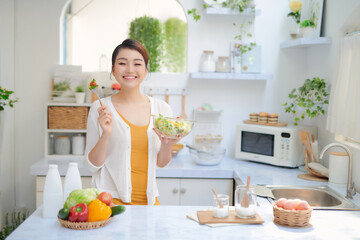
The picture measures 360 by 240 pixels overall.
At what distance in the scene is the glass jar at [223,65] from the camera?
3703mm

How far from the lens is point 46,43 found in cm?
378

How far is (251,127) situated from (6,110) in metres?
2.08

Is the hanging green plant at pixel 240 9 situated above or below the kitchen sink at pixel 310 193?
above

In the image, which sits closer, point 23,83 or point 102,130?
point 102,130

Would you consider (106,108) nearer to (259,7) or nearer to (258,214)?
(258,214)

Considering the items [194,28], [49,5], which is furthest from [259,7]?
[49,5]

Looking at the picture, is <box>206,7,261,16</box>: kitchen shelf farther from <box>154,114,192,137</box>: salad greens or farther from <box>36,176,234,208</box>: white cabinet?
<box>154,114,192,137</box>: salad greens

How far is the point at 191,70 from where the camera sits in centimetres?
386

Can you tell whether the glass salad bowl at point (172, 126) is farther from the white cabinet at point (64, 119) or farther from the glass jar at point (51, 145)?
the glass jar at point (51, 145)

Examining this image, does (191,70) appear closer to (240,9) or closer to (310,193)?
(240,9)

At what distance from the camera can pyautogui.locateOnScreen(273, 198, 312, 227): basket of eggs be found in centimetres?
179

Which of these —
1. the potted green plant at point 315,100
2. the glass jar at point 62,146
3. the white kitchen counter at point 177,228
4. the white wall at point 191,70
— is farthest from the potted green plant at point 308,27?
the glass jar at point 62,146

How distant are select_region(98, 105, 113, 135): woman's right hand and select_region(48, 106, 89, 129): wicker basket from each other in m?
1.64

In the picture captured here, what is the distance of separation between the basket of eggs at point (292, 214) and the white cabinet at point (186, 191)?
1466mm
